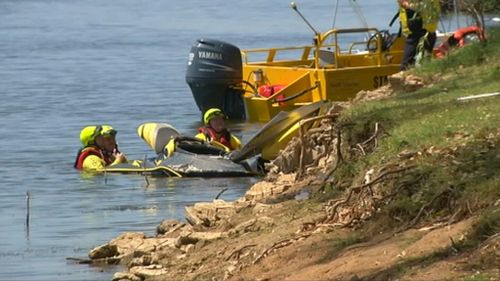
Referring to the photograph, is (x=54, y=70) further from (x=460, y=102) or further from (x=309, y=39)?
(x=460, y=102)

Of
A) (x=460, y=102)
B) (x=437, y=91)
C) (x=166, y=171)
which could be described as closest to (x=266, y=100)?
(x=166, y=171)

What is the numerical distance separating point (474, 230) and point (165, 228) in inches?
217

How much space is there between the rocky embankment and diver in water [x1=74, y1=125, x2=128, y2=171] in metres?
6.72

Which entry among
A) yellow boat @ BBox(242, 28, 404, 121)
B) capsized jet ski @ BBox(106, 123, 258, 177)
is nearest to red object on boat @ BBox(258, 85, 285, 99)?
yellow boat @ BBox(242, 28, 404, 121)

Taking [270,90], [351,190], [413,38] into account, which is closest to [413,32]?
[413,38]

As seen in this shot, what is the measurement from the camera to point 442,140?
39.5ft

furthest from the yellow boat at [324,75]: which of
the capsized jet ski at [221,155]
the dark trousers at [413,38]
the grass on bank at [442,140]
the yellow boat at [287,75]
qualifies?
the grass on bank at [442,140]

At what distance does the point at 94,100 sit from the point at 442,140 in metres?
23.1

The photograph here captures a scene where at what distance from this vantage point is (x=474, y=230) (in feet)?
31.4

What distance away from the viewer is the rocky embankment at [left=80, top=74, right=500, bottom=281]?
9.82 meters

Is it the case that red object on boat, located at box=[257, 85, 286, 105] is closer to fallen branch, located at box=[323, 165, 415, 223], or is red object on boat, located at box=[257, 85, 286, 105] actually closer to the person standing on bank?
the person standing on bank

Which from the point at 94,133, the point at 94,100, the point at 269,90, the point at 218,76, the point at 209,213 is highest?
the point at 209,213

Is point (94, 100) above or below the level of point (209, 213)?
below

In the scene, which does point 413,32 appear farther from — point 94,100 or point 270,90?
point 94,100
